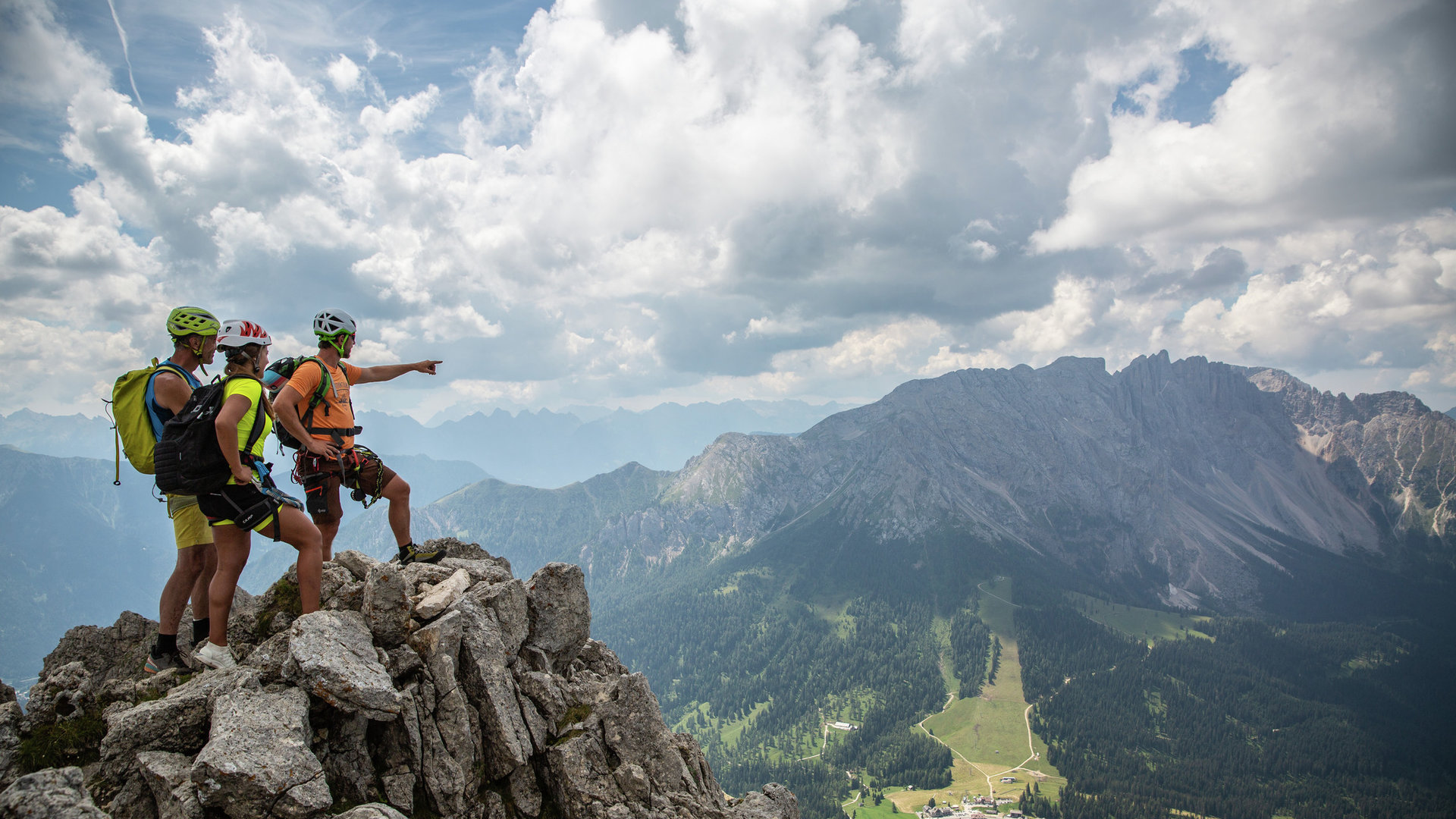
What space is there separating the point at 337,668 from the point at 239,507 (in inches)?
143

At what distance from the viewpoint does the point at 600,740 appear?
1653 cm

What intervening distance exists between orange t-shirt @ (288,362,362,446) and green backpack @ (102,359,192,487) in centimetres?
197

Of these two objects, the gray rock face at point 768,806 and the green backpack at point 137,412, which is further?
the gray rock face at point 768,806

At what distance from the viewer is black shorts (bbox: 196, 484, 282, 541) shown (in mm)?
11109

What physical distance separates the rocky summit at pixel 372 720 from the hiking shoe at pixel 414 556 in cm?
45

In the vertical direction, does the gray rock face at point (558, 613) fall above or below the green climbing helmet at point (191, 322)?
below

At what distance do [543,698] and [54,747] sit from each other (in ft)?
30.1

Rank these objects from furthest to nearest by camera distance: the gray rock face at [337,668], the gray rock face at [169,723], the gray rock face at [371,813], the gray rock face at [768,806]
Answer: the gray rock face at [768,806] < the gray rock face at [337,668] < the gray rock face at [169,723] < the gray rock face at [371,813]

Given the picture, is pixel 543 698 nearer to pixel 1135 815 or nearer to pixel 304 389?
pixel 304 389

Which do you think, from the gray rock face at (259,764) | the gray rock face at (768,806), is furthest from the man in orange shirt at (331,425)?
the gray rock face at (768,806)

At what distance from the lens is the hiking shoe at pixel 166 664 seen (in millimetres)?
12406

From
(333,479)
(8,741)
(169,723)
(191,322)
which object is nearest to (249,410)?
(191,322)

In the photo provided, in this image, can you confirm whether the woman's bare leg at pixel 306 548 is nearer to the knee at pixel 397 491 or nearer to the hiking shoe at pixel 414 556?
→ the knee at pixel 397 491

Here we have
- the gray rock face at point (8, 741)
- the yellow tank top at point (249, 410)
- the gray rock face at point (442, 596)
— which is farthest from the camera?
the gray rock face at point (442, 596)
